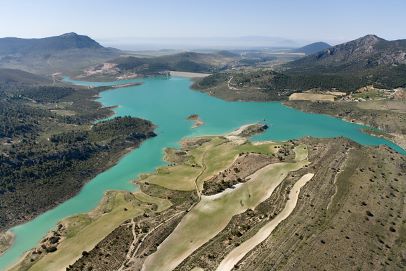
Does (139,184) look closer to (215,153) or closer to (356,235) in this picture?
(215,153)

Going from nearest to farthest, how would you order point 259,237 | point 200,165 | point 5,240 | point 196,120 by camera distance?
point 259,237 → point 5,240 → point 200,165 → point 196,120

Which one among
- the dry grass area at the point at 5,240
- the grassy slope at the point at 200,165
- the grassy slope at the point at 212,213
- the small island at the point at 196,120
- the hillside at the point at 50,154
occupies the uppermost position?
the grassy slope at the point at 212,213

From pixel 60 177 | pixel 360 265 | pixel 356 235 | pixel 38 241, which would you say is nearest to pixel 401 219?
pixel 356 235

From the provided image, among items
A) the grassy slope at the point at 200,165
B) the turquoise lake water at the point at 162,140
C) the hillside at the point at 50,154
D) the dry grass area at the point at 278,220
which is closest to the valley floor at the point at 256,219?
the dry grass area at the point at 278,220

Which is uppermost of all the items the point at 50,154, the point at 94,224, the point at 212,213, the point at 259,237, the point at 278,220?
the point at 278,220

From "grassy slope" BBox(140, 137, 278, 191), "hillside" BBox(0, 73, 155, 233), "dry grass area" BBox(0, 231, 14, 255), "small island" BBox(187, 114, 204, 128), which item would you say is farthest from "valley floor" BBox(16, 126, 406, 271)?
"small island" BBox(187, 114, 204, 128)

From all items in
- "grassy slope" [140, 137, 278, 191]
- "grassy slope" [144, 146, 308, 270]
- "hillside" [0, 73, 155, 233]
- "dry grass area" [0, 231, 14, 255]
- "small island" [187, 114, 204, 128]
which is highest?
"grassy slope" [144, 146, 308, 270]

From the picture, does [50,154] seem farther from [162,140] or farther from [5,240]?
[5,240]

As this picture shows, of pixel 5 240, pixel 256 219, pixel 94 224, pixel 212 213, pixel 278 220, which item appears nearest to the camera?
pixel 278 220

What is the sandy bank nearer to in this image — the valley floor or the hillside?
the valley floor

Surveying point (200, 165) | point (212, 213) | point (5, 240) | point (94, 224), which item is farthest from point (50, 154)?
point (212, 213)

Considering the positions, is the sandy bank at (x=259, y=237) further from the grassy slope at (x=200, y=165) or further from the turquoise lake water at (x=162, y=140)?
the turquoise lake water at (x=162, y=140)
